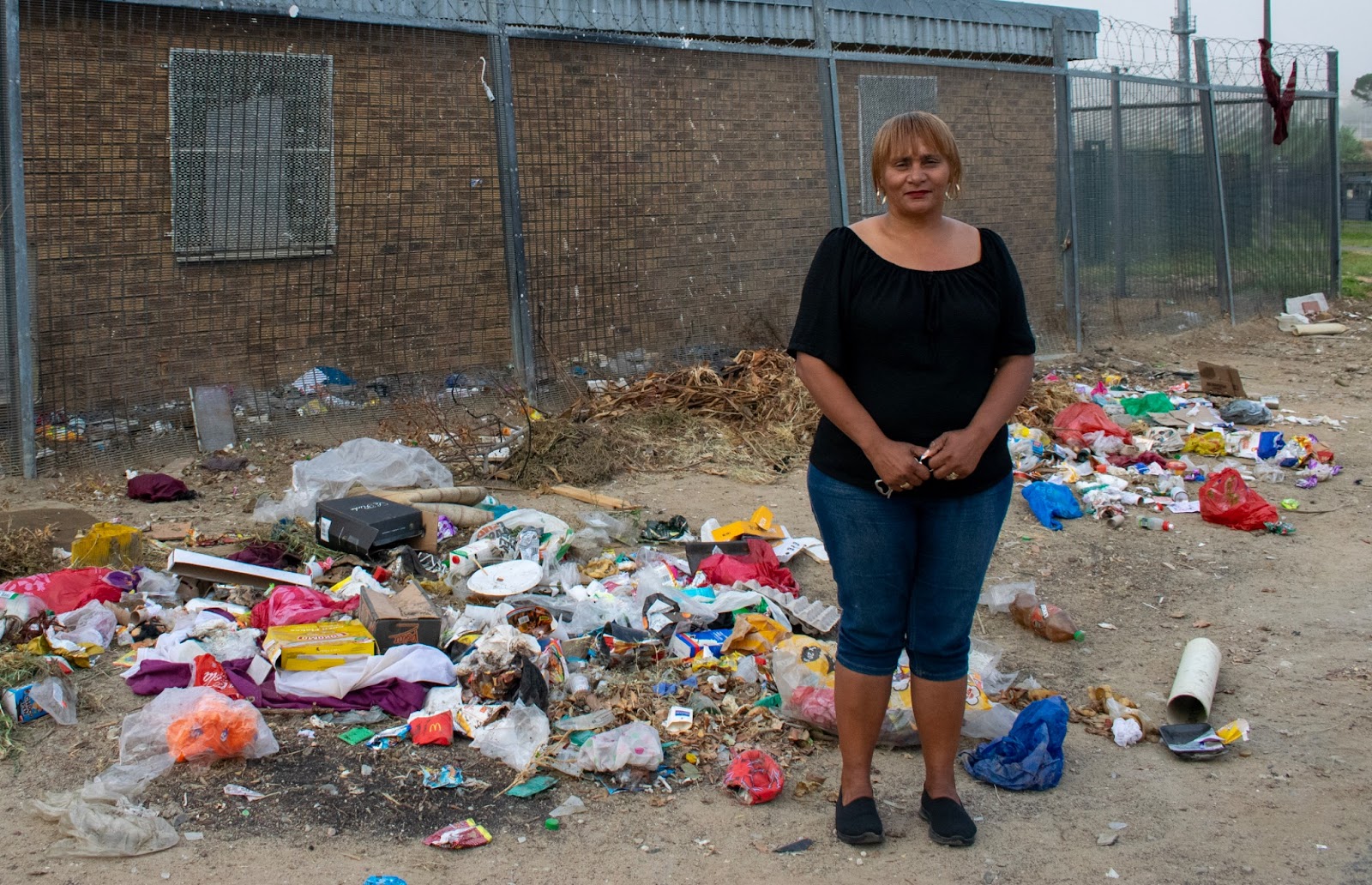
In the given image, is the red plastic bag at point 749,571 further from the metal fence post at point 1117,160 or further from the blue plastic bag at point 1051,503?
the metal fence post at point 1117,160

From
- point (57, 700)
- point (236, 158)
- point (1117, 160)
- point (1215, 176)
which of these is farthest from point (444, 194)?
point (1215, 176)

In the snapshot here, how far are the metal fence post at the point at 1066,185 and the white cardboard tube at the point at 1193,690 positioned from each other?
25.4 feet

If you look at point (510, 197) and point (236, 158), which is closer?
point (236, 158)

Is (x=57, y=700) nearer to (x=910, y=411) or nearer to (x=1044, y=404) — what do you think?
(x=910, y=411)

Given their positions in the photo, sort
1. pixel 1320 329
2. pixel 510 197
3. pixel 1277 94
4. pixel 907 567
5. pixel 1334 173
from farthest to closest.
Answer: pixel 1334 173, pixel 1277 94, pixel 1320 329, pixel 510 197, pixel 907 567

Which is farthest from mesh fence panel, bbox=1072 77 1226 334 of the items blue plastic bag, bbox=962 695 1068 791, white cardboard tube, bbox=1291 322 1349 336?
blue plastic bag, bbox=962 695 1068 791

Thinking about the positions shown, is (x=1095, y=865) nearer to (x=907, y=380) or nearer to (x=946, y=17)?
(x=907, y=380)

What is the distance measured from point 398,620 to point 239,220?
4.30 meters

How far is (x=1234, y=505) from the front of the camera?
6176 mm

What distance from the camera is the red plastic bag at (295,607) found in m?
4.38

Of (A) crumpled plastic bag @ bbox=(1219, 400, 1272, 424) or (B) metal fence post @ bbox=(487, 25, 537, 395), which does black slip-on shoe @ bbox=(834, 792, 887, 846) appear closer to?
(B) metal fence post @ bbox=(487, 25, 537, 395)

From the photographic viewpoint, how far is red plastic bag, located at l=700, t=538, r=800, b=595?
16.5 feet

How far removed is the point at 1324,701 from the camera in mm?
4000

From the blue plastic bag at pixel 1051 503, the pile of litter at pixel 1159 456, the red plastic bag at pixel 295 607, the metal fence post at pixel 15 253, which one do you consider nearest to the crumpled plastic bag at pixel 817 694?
the red plastic bag at pixel 295 607
